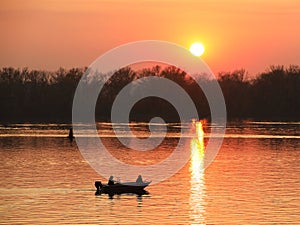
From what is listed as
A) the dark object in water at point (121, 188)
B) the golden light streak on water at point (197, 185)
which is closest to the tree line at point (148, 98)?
the golden light streak on water at point (197, 185)

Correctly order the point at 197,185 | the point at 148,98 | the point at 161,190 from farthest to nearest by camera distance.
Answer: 1. the point at 148,98
2. the point at 197,185
3. the point at 161,190

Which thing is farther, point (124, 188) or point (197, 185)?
point (197, 185)

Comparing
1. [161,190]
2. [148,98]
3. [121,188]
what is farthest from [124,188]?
[148,98]

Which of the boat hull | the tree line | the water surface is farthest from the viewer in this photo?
the tree line

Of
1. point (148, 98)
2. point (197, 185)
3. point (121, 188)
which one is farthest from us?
point (148, 98)

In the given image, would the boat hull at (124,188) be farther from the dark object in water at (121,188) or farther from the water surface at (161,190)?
the water surface at (161,190)

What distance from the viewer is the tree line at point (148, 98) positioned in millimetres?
137875

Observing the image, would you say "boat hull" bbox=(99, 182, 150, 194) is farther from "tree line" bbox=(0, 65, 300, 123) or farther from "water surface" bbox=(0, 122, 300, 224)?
"tree line" bbox=(0, 65, 300, 123)

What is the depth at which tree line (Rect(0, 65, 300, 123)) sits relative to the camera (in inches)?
5428

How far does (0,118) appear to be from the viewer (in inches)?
5281

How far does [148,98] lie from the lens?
142875mm

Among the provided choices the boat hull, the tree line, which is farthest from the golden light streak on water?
the tree line

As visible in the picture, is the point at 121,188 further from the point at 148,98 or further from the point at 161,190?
the point at 148,98

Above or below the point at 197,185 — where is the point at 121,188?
above
